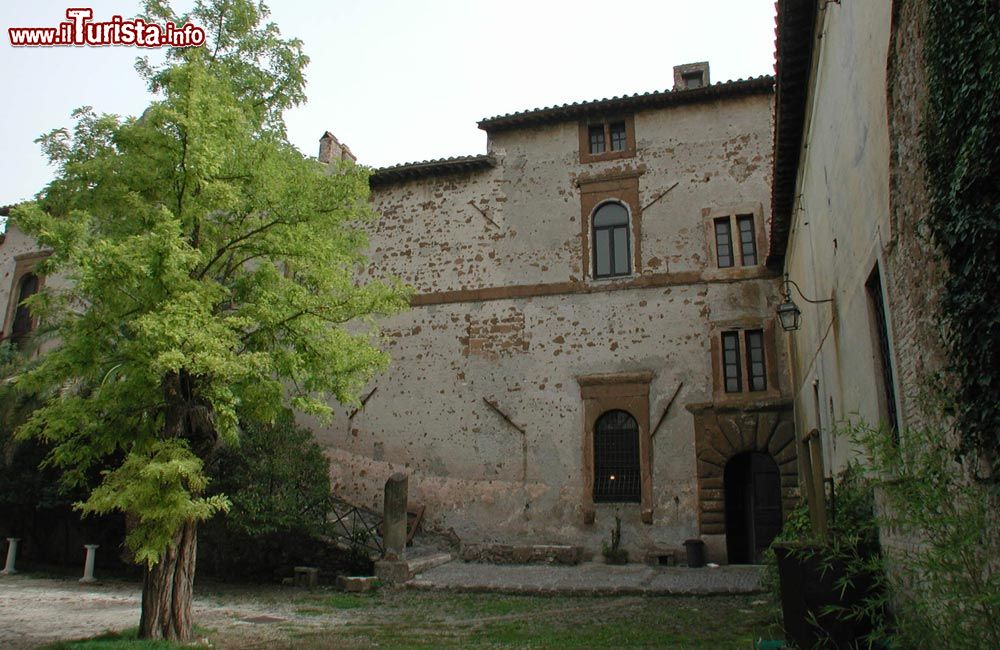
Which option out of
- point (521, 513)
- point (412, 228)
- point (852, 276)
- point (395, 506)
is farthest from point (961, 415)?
point (412, 228)

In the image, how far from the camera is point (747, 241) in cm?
1490

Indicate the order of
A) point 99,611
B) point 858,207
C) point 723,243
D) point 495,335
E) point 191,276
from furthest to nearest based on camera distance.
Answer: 1. point 495,335
2. point 723,243
3. point 99,611
4. point 191,276
5. point 858,207

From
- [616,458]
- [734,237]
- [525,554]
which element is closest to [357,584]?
[525,554]

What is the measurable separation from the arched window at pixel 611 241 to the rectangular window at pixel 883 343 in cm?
954

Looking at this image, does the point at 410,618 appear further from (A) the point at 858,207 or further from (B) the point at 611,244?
(B) the point at 611,244

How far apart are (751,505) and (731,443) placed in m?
1.48

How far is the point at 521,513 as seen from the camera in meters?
14.9

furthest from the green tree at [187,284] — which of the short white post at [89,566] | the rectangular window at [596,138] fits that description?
the rectangular window at [596,138]

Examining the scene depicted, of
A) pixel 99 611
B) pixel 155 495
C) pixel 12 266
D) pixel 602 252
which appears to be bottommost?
pixel 99 611

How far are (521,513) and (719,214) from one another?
751cm

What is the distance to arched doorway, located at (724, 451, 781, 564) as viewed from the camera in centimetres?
1398

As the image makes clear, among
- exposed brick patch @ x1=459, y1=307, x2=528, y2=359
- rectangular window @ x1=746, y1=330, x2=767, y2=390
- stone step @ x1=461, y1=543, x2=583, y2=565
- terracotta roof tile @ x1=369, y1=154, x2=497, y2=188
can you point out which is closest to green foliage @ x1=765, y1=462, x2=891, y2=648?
rectangular window @ x1=746, y1=330, x2=767, y2=390

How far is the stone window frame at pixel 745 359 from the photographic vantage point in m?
13.9

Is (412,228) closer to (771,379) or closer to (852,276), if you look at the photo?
(771,379)
